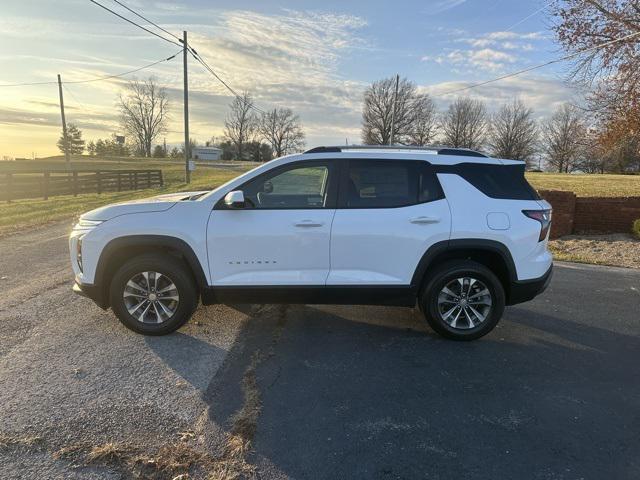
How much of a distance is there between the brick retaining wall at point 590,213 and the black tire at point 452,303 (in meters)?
7.62

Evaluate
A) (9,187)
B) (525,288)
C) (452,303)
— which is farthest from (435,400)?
(9,187)

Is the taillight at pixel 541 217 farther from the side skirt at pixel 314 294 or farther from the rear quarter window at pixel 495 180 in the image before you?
the side skirt at pixel 314 294

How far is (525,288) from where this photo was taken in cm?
460

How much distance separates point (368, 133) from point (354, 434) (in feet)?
269

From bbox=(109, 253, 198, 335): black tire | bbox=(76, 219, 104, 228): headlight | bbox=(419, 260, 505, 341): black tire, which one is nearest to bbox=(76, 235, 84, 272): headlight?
bbox=(76, 219, 104, 228): headlight

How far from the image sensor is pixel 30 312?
16.8 ft

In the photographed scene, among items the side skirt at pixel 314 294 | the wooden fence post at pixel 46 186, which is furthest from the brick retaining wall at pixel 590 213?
the wooden fence post at pixel 46 186

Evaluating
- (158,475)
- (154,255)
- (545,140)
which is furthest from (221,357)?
(545,140)

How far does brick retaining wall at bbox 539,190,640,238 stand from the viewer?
1108cm

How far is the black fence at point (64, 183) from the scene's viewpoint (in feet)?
55.6

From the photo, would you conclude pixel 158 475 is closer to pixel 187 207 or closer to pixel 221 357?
pixel 221 357

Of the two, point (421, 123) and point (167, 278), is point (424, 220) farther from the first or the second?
point (421, 123)

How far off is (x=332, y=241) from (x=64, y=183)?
1922cm

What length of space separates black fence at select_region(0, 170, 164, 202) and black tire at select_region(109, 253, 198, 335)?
15329mm
